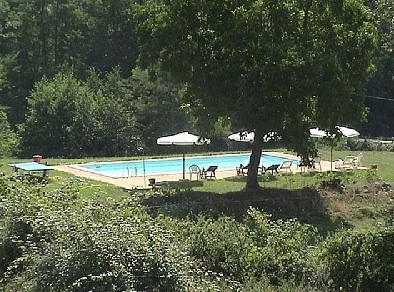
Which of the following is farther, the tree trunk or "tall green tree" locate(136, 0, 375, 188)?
the tree trunk

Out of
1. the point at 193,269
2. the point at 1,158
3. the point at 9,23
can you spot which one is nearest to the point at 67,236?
the point at 193,269

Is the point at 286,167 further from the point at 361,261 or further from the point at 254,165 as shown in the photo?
the point at 361,261

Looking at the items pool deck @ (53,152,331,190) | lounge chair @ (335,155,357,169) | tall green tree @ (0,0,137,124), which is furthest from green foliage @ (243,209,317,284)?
tall green tree @ (0,0,137,124)

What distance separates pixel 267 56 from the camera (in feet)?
60.8

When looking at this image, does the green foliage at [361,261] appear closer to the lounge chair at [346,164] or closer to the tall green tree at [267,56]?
the tall green tree at [267,56]

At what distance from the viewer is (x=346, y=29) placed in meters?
19.7

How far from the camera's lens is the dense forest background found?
34406 mm

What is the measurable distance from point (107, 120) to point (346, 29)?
1824 cm

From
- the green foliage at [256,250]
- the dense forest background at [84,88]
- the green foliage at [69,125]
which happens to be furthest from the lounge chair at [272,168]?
the green foliage at [256,250]

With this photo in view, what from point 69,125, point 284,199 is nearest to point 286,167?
point 284,199

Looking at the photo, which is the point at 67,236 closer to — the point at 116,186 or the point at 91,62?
the point at 116,186

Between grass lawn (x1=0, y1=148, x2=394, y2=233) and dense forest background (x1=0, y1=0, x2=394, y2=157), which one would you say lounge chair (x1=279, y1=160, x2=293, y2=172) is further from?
dense forest background (x1=0, y1=0, x2=394, y2=157)

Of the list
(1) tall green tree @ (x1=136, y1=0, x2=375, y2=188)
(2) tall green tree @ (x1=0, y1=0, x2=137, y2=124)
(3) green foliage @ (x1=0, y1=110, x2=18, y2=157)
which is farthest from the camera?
(2) tall green tree @ (x1=0, y1=0, x2=137, y2=124)

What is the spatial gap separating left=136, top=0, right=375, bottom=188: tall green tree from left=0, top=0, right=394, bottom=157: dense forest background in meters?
7.67
